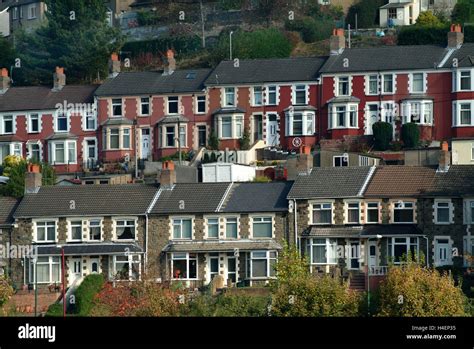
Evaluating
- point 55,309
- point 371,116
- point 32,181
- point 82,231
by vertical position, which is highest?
point 371,116

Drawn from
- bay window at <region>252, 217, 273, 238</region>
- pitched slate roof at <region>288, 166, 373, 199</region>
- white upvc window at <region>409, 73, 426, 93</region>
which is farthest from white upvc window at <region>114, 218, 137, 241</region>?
white upvc window at <region>409, 73, 426, 93</region>

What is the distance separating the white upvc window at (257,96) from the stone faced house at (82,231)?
56.1 ft

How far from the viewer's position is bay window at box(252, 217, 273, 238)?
181 feet

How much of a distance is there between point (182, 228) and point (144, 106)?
2120cm

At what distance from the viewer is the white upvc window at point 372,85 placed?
239 ft

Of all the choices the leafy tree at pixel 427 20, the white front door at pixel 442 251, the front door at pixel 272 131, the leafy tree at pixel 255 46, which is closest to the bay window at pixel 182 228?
the white front door at pixel 442 251

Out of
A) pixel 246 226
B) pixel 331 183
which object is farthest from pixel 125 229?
pixel 331 183

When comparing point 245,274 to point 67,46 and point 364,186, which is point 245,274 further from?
point 67,46

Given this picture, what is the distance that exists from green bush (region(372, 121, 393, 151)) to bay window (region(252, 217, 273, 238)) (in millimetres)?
15130

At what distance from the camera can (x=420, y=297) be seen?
38.7m

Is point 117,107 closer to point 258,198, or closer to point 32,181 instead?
point 32,181

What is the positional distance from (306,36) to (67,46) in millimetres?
14851
